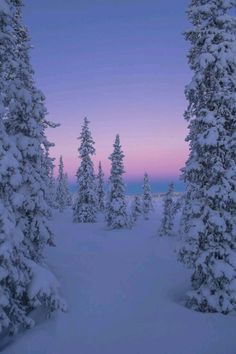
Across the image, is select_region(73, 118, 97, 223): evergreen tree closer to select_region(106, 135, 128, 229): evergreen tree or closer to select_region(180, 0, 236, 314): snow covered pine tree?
select_region(106, 135, 128, 229): evergreen tree

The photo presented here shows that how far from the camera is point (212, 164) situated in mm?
16641

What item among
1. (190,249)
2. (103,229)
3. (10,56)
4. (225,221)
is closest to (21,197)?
(10,56)

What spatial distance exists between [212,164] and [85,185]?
121 ft

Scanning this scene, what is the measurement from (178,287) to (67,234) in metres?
22.6

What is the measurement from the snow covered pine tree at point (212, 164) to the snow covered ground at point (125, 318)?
4.68 ft

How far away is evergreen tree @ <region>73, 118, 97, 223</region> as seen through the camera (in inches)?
2063

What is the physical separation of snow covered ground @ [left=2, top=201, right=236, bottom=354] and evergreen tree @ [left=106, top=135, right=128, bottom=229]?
1985 centimetres

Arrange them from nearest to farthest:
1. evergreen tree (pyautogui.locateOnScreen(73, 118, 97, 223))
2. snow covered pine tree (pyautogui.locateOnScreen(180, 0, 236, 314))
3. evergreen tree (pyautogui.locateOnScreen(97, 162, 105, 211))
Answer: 1. snow covered pine tree (pyautogui.locateOnScreen(180, 0, 236, 314))
2. evergreen tree (pyautogui.locateOnScreen(73, 118, 97, 223))
3. evergreen tree (pyautogui.locateOnScreen(97, 162, 105, 211))

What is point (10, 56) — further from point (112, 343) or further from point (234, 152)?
point (112, 343)

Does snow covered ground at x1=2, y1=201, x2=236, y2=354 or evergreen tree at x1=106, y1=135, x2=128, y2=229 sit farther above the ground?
evergreen tree at x1=106, y1=135, x2=128, y2=229

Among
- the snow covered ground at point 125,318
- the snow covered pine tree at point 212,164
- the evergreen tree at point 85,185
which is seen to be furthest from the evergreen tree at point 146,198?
the snow covered pine tree at point 212,164

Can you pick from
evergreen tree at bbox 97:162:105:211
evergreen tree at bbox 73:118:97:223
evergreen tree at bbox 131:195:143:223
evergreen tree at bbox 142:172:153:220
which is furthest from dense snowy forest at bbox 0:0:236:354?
evergreen tree at bbox 142:172:153:220

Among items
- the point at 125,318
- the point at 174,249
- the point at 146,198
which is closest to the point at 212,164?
the point at 174,249

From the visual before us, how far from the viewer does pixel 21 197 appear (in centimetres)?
Answer: 1322
